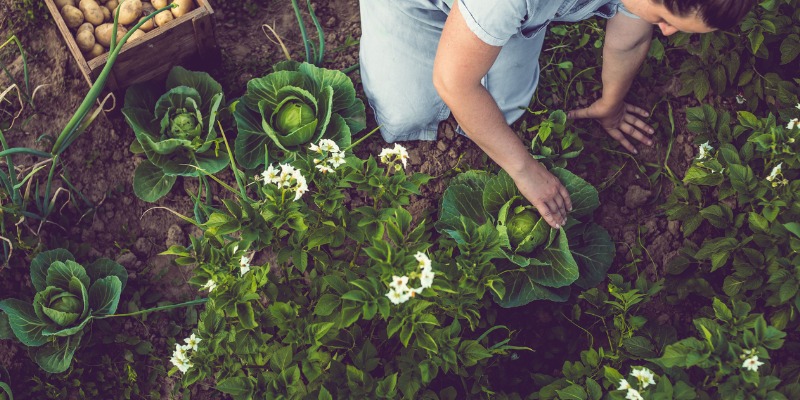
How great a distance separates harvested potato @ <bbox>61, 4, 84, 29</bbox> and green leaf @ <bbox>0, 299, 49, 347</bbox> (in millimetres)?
933

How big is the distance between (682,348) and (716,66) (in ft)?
4.20

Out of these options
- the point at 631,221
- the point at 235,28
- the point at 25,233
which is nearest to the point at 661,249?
the point at 631,221

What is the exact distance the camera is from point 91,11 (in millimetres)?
2193

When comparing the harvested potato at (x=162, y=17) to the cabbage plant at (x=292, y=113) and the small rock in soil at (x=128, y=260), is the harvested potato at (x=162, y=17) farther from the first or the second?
the small rock in soil at (x=128, y=260)

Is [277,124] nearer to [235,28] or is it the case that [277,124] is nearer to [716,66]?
[235,28]

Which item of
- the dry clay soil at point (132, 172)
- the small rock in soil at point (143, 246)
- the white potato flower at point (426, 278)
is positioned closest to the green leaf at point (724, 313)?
the dry clay soil at point (132, 172)

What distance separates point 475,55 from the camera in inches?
65.6

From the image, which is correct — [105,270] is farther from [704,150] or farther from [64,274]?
[704,150]

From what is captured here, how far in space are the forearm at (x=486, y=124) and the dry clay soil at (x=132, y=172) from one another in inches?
18.4

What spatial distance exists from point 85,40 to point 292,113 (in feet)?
2.37

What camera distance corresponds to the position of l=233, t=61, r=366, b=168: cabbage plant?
223 cm

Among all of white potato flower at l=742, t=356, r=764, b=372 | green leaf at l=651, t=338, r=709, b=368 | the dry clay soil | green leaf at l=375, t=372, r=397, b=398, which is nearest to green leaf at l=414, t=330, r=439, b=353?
green leaf at l=375, t=372, r=397, b=398

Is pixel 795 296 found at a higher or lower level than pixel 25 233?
lower

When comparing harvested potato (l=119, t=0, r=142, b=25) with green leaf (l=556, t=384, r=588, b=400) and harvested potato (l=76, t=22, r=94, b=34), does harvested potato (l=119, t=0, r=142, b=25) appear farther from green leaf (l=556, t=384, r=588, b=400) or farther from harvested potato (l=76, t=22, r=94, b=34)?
green leaf (l=556, t=384, r=588, b=400)
